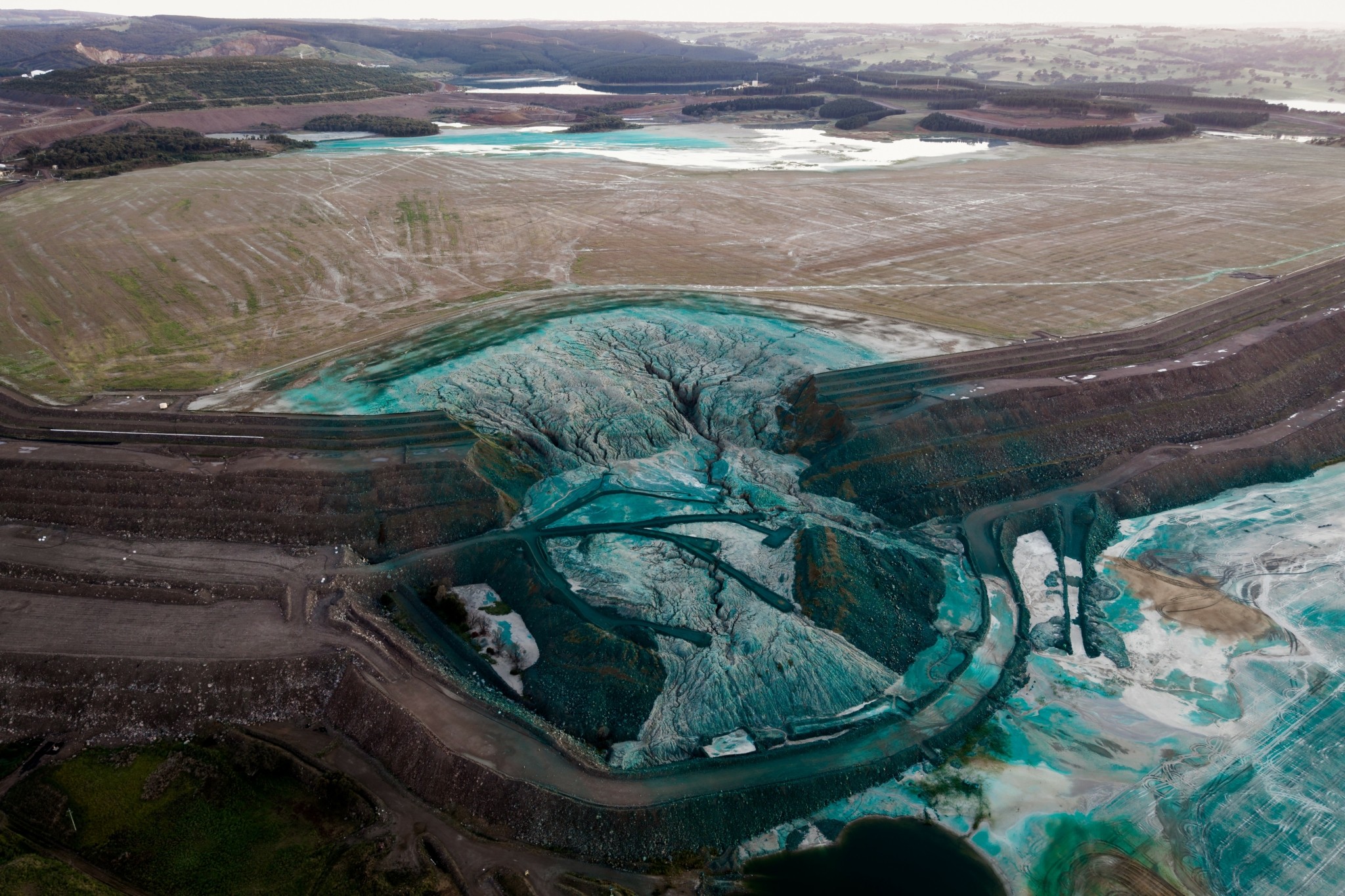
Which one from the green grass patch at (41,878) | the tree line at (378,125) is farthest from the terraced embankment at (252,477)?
the tree line at (378,125)

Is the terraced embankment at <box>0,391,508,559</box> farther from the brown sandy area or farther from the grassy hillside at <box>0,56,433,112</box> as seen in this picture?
the grassy hillside at <box>0,56,433,112</box>

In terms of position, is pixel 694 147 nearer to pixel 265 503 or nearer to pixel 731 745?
pixel 265 503

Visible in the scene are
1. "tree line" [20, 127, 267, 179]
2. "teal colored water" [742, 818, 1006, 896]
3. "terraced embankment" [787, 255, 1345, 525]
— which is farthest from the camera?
"tree line" [20, 127, 267, 179]

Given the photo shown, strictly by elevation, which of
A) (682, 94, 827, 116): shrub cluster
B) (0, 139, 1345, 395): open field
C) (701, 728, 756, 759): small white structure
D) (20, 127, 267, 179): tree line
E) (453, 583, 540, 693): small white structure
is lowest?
(701, 728, 756, 759): small white structure

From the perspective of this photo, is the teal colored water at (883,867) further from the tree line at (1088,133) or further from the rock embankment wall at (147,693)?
the tree line at (1088,133)

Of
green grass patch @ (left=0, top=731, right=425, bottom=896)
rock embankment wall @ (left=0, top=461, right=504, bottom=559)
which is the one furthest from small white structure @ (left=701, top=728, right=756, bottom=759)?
rock embankment wall @ (left=0, top=461, right=504, bottom=559)

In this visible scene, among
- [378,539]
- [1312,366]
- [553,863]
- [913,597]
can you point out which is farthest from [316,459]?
[1312,366]
